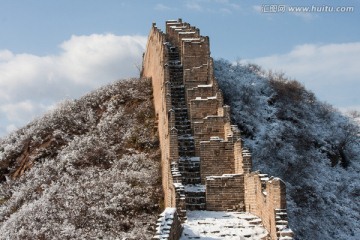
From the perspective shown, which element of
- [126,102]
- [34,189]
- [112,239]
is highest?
[126,102]

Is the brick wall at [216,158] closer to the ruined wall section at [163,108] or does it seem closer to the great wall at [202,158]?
the great wall at [202,158]

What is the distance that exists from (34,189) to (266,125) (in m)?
13.5

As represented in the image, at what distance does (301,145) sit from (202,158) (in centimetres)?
1323

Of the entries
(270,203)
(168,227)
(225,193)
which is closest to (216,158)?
(225,193)

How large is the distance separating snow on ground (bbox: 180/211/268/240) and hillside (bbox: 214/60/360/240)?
831 centimetres

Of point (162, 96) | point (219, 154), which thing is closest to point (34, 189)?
point (162, 96)

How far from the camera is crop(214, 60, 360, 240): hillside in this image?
1016 inches

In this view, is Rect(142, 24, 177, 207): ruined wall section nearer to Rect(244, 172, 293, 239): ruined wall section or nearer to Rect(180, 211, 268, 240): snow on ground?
Rect(180, 211, 268, 240): snow on ground

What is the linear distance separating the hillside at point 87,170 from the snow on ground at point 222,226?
2677 mm

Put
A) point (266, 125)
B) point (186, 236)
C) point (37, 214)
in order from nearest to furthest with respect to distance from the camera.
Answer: point (186, 236) → point (37, 214) → point (266, 125)

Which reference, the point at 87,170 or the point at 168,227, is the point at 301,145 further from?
the point at 168,227

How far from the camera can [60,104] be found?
30281 millimetres

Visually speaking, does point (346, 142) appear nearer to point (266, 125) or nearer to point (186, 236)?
point (266, 125)

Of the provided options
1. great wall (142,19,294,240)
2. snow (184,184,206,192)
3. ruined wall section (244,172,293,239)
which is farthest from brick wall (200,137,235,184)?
ruined wall section (244,172,293,239)
